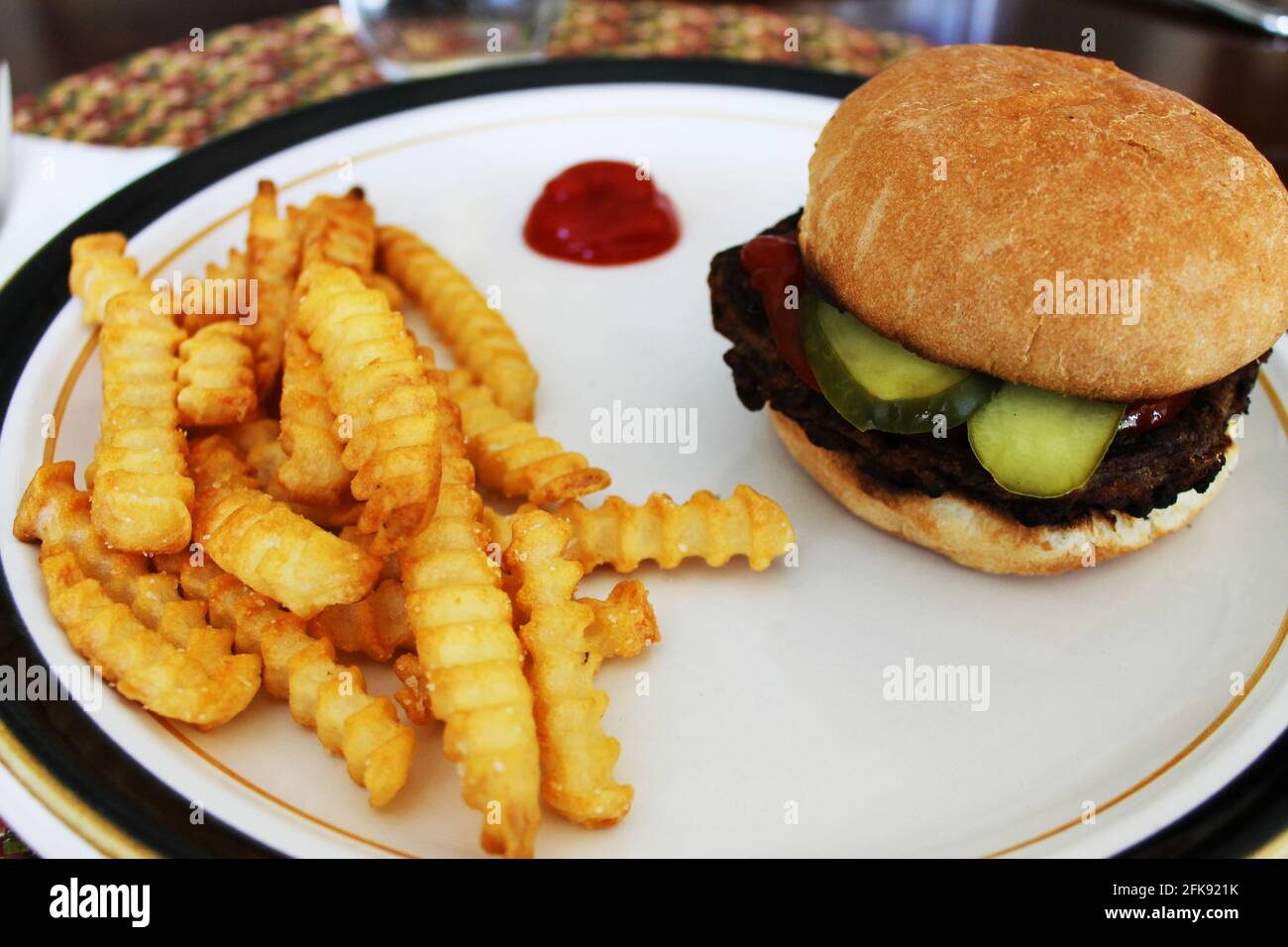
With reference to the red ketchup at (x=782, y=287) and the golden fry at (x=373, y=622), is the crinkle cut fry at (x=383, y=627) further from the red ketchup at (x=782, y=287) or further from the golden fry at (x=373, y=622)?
the red ketchup at (x=782, y=287)

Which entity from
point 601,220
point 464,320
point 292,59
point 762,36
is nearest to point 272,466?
point 464,320

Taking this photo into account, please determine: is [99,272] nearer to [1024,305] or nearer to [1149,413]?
[1024,305]

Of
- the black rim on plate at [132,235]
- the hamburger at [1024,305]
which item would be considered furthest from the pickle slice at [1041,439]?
the black rim on plate at [132,235]

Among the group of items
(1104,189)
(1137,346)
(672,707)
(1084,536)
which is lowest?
(672,707)

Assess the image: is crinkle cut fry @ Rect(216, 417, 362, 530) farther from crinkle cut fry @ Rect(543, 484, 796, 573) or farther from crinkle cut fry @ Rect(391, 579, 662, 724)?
crinkle cut fry @ Rect(543, 484, 796, 573)

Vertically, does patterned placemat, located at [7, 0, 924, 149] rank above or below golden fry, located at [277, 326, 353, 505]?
above

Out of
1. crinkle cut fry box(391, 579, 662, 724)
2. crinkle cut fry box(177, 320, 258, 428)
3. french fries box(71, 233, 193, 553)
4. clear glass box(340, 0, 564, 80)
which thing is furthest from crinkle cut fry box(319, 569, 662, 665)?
clear glass box(340, 0, 564, 80)

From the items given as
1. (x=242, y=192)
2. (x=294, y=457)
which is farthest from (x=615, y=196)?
(x=294, y=457)

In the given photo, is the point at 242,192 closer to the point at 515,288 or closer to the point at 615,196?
the point at 515,288
